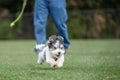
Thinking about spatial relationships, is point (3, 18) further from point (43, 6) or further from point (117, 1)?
point (43, 6)

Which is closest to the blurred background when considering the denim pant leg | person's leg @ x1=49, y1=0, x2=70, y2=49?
person's leg @ x1=49, y1=0, x2=70, y2=49

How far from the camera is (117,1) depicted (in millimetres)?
39875

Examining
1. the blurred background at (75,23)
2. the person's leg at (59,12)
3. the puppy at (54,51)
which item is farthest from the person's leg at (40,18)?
the blurred background at (75,23)

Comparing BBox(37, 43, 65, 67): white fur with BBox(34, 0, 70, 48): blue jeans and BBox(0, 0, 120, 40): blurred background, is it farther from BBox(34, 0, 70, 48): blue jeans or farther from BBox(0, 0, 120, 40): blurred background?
BBox(0, 0, 120, 40): blurred background

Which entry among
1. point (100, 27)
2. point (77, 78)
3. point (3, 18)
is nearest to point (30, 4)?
point (3, 18)

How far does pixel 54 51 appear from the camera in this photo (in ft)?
38.8

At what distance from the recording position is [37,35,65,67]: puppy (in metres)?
11.8

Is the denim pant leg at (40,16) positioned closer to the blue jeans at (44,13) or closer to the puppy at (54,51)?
the blue jeans at (44,13)

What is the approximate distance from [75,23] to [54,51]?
2464cm

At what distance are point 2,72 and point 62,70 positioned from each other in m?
1.26

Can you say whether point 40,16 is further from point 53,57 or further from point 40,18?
point 53,57

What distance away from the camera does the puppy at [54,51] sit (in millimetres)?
11812

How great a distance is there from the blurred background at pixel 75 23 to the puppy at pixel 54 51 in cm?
2217

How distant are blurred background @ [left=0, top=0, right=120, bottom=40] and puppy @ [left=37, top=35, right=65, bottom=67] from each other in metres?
22.2
